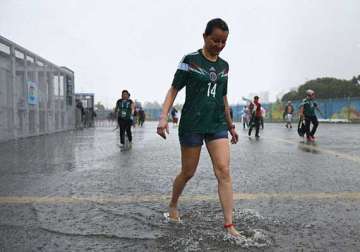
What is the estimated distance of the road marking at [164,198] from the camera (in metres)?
4.98

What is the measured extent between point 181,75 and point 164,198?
5.69ft

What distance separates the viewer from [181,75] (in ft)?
12.8

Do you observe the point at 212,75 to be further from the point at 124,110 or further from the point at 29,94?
the point at 29,94

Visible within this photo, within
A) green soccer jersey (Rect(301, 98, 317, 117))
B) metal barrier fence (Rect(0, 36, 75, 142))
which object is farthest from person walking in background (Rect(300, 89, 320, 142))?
metal barrier fence (Rect(0, 36, 75, 142))

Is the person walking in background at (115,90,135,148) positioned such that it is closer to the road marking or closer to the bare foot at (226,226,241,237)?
the road marking

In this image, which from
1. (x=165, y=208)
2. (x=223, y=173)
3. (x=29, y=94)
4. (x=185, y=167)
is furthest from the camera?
(x=29, y=94)

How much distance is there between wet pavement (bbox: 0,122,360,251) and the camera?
11.4ft

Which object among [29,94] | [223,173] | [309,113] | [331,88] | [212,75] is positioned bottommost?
[223,173]

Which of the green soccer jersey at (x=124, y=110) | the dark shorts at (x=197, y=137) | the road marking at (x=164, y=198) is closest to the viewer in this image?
the dark shorts at (x=197, y=137)

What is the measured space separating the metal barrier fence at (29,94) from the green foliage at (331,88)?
223 feet

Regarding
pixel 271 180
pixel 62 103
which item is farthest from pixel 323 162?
pixel 62 103

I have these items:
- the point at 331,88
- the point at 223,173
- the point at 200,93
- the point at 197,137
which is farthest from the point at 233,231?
the point at 331,88

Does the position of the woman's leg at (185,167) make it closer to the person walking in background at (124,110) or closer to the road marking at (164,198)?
the road marking at (164,198)

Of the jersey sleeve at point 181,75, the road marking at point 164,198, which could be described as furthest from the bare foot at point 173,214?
the jersey sleeve at point 181,75
